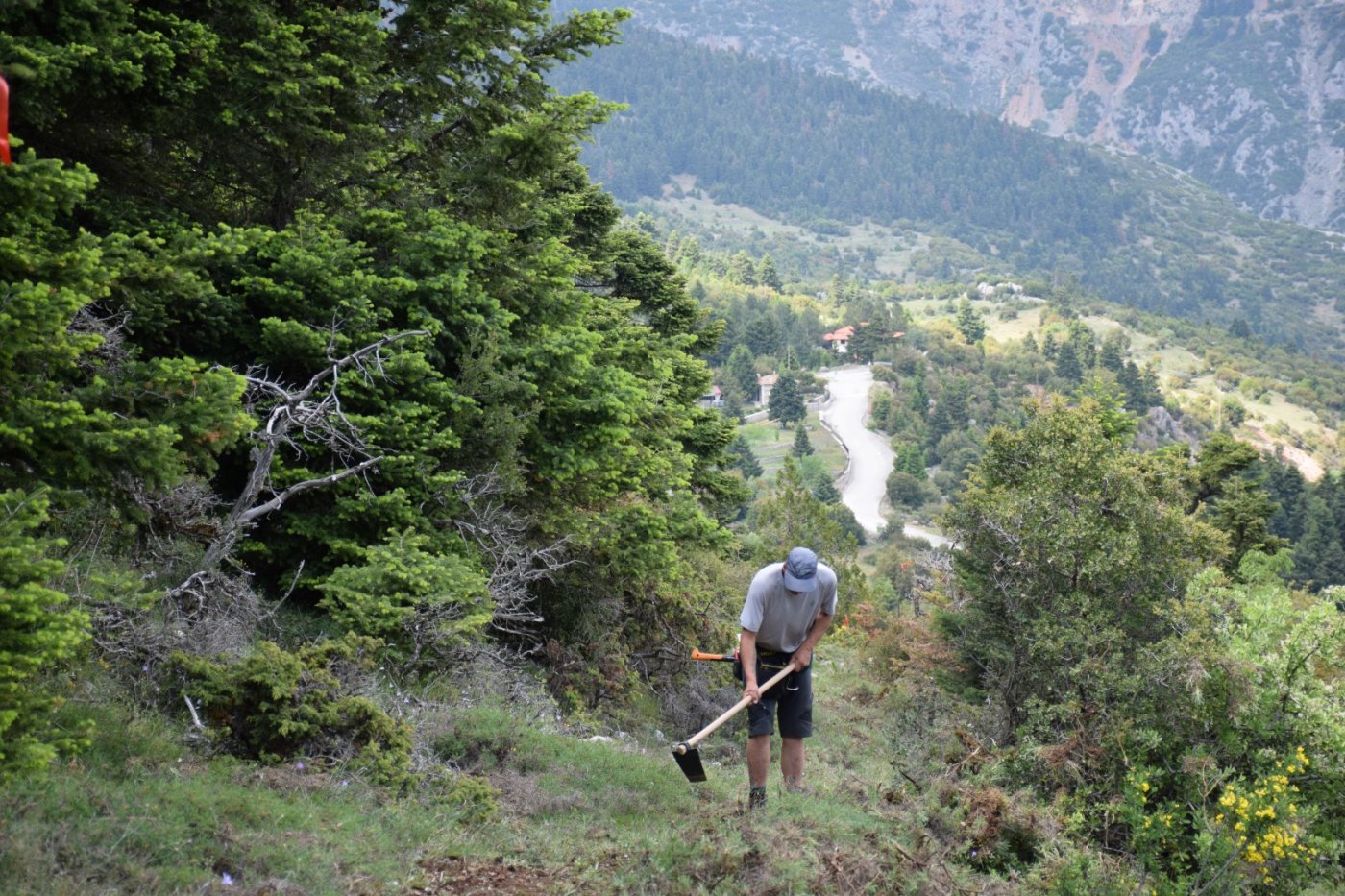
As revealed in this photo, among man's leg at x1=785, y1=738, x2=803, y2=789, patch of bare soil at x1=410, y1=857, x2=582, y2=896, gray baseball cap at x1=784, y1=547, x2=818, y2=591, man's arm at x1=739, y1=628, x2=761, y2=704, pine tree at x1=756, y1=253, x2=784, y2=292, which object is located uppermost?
gray baseball cap at x1=784, y1=547, x2=818, y2=591

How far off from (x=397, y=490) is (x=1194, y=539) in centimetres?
925

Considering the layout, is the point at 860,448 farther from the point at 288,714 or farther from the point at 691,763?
the point at 288,714

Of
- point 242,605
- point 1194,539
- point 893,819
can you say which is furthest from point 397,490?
point 1194,539

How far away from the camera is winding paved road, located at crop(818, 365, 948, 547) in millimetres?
109125

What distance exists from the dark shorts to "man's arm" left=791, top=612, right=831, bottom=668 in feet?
0.36

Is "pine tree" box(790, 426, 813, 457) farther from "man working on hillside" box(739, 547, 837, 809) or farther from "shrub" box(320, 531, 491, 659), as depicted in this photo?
"man working on hillside" box(739, 547, 837, 809)

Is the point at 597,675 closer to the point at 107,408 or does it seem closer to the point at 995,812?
the point at 995,812

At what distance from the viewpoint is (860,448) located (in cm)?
13100

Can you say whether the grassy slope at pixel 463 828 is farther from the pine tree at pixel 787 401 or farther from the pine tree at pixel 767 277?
the pine tree at pixel 767 277

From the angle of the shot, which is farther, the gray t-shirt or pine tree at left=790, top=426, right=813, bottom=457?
pine tree at left=790, top=426, right=813, bottom=457

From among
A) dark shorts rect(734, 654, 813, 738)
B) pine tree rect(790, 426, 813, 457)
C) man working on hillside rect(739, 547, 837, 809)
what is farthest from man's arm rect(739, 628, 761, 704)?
pine tree rect(790, 426, 813, 457)

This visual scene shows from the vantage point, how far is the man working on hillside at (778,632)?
7309 millimetres

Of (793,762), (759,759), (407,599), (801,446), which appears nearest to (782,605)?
(759,759)

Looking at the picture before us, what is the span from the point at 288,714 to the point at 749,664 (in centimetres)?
305
